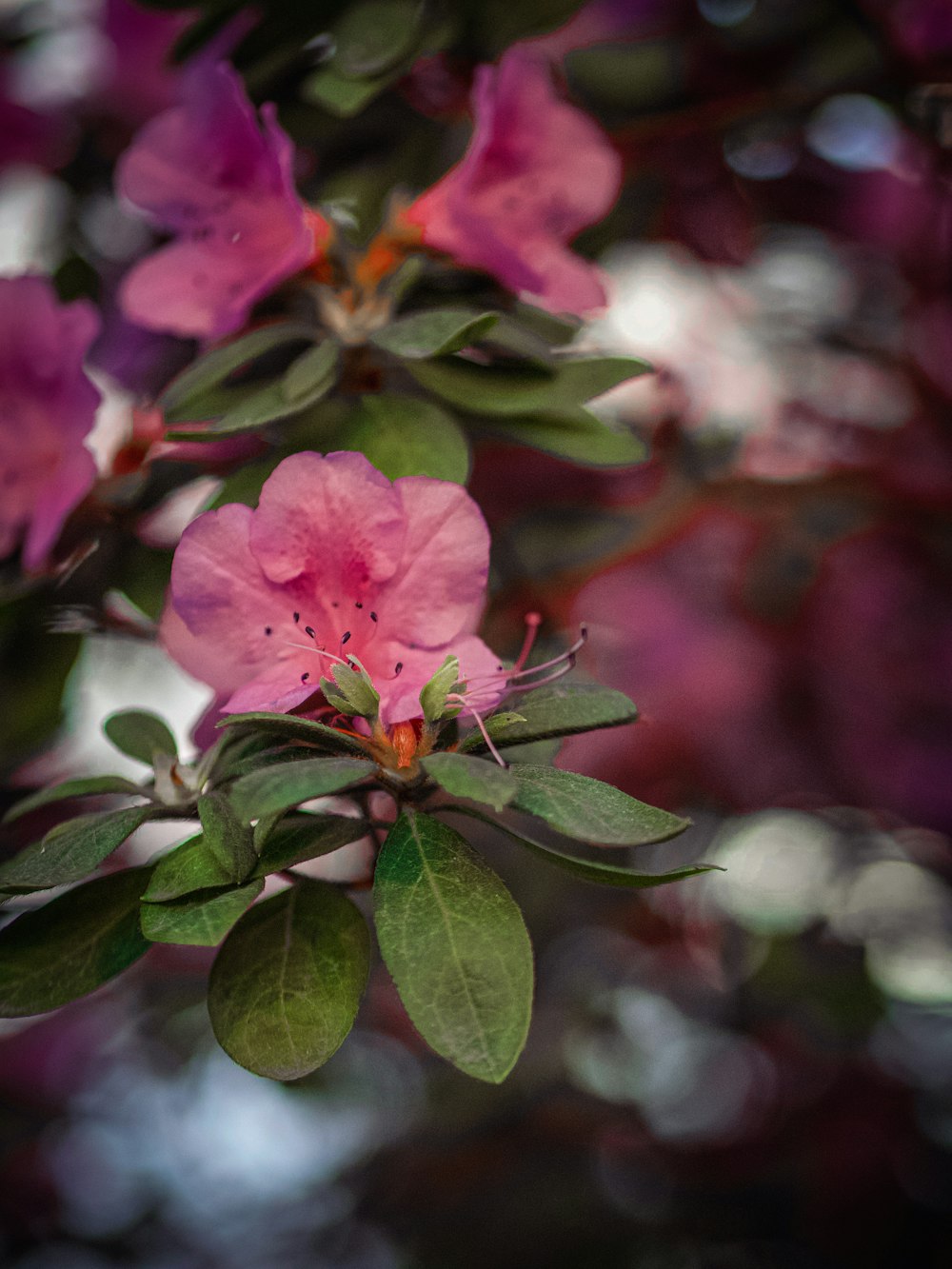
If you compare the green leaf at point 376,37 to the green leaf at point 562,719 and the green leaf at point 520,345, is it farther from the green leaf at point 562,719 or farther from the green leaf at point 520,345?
the green leaf at point 562,719

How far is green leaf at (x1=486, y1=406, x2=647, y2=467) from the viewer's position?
770mm

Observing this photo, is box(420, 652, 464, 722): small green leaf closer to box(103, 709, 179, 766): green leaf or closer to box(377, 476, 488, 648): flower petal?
box(377, 476, 488, 648): flower petal

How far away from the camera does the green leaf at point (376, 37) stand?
87cm

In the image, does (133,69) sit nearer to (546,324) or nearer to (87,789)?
(546,324)

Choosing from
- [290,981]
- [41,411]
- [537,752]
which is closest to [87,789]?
[290,981]

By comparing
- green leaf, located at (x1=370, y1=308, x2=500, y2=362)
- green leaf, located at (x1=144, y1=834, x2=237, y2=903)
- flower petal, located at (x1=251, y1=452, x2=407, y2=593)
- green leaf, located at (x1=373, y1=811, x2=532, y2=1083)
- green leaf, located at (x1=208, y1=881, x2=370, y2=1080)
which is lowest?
green leaf, located at (x1=208, y1=881, x2=370, y2=1080)

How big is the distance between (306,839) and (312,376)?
0.32 meters

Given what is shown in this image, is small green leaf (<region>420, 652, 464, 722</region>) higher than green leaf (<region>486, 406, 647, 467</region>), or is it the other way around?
small green leaf (<region>420, 652, 464, 722</region>)

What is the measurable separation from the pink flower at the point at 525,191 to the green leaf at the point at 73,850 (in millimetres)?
508

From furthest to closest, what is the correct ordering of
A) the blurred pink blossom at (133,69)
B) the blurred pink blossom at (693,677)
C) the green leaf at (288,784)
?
1. the blurred pink blossom at (693,677)
2. the blurred pink blossom at (133,69)
3. the green leaf at (288,784)

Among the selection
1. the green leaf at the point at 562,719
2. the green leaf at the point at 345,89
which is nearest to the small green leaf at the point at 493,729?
the green leaf at the point at 562,719

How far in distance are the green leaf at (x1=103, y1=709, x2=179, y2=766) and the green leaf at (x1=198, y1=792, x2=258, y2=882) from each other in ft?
0.52

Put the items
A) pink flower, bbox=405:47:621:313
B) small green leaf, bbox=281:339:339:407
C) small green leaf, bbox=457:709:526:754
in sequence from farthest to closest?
pink flower, bbox=405:47:621:313 → small green leaf, bbox=281:339:339:407 → small green leaf, bbox=457:709:526:754

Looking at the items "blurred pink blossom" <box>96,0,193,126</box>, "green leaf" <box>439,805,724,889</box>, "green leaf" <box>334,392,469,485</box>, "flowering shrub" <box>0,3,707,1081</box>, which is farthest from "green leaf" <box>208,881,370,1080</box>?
"blurred pink blossom" <box>96,0,193,126</box>
